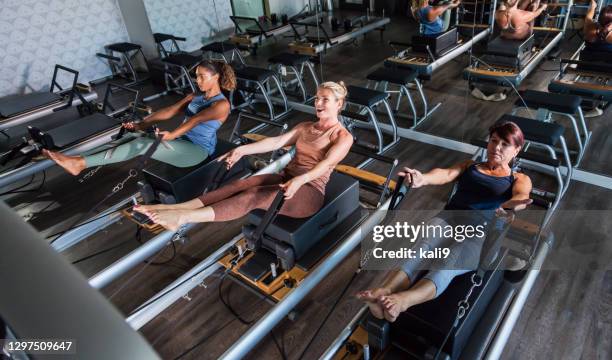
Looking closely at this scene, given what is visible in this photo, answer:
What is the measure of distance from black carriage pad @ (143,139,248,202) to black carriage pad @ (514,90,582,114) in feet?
7.28

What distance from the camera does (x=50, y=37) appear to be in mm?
5148

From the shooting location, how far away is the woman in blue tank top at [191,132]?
2.72 m

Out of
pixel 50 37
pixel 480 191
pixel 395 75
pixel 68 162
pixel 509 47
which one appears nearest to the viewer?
pixel 480 191

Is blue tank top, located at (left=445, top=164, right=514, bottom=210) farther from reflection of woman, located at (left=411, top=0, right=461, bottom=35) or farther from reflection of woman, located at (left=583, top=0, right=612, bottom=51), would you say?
reflection of woman, located at (left=411, top=0, right=461, bottom=35)

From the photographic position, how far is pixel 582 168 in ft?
10.2

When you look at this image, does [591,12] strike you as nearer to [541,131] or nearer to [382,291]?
[541,131]

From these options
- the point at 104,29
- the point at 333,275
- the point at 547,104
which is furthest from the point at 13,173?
the point at 547,104

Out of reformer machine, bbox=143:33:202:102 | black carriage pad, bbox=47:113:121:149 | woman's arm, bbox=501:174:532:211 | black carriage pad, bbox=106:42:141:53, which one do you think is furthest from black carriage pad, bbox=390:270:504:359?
black carriage pad, bbox=106:42:141:53

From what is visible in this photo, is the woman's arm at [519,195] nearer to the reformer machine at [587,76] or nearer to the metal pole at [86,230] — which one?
the reformer machine at [587,76]

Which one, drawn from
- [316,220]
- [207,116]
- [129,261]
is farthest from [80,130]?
[316,220]

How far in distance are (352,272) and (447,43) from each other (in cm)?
225

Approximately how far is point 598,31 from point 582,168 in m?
1.01

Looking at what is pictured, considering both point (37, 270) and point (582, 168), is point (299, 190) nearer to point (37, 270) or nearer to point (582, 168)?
point (37, 270)

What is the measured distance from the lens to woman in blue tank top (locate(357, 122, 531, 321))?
1572 millimetres
